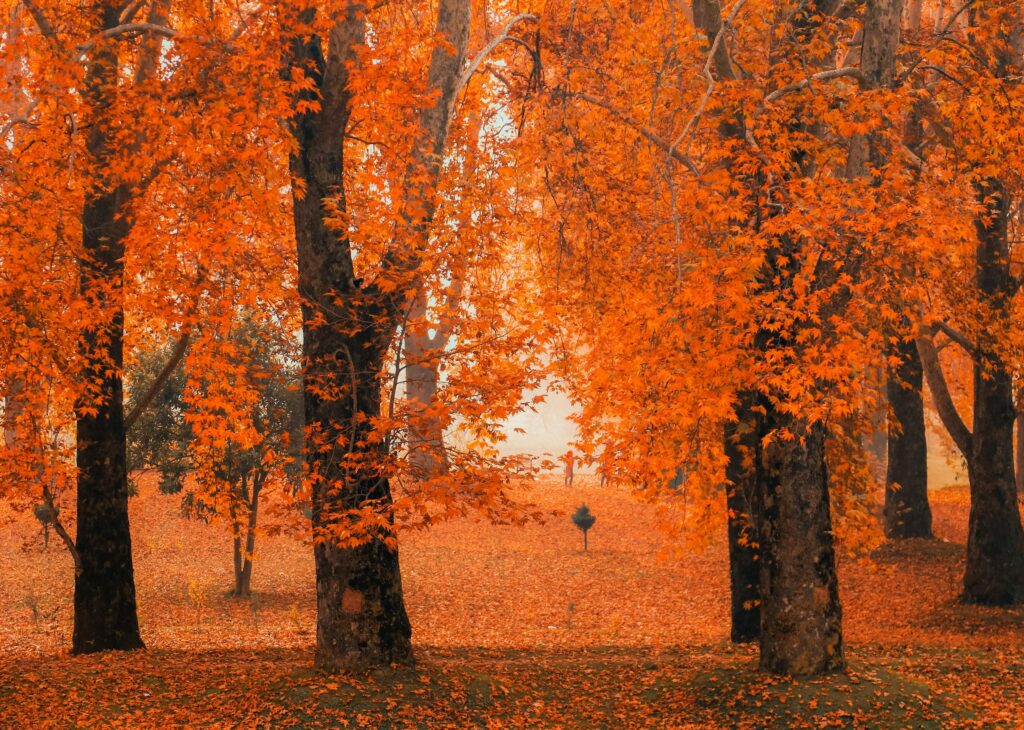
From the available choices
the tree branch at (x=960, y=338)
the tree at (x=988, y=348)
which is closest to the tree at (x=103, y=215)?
the tree branch at (x=960, y=338)

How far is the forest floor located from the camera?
32.3 feet

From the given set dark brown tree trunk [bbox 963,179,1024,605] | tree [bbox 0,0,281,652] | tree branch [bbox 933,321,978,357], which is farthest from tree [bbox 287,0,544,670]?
dark brown tree trunk [bbox 963,179,1024,605]

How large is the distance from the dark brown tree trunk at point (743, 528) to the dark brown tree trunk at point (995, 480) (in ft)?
16.1

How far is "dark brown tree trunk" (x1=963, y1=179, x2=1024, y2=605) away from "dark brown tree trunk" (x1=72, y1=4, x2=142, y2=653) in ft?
43.3

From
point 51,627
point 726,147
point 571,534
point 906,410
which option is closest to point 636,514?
point 571,534

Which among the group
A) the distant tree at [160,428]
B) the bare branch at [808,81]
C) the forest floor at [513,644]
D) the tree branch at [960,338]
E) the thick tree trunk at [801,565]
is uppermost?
the bare branch at [808,81]

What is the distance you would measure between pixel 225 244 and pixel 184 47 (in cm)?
216

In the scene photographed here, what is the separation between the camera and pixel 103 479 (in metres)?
12.9

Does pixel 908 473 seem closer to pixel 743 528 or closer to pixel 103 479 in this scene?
pixel 743 528

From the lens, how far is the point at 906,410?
20797 mm

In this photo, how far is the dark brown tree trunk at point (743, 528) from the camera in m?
13.0

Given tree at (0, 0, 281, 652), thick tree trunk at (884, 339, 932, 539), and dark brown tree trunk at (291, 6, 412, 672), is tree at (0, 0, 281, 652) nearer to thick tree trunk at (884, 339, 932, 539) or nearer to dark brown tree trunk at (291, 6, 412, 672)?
dark brown tree trunk at (291, 6, 412, 672)

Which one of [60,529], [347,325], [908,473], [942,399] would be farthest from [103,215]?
[908,473]

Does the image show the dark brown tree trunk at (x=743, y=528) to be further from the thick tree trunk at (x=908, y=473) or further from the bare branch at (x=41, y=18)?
the bare branch at (x=41, y=18)
